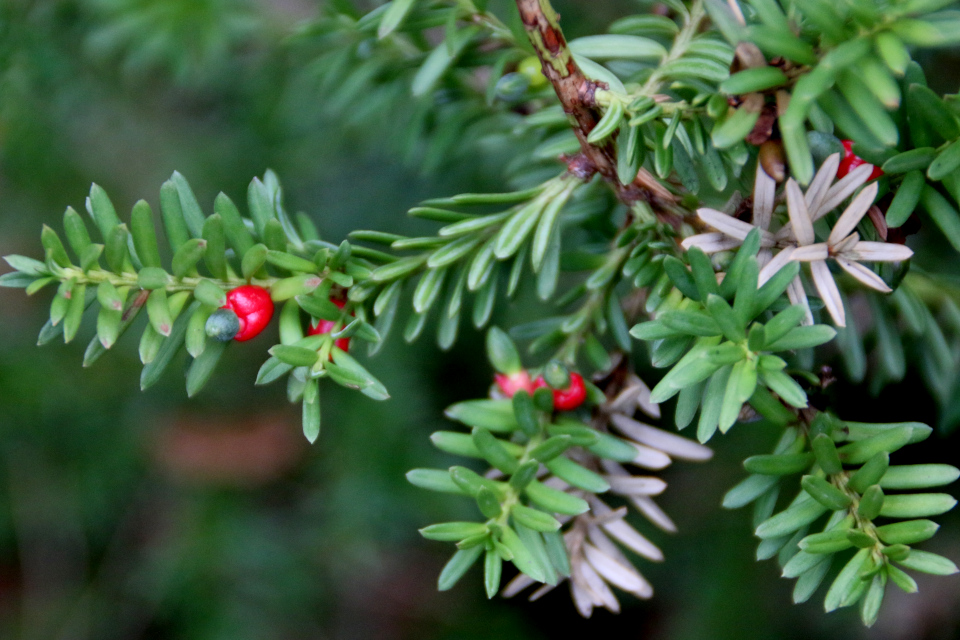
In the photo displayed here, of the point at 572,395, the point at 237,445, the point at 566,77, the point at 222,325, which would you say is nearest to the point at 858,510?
the point at 572,395

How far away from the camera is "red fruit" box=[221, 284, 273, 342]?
645mm

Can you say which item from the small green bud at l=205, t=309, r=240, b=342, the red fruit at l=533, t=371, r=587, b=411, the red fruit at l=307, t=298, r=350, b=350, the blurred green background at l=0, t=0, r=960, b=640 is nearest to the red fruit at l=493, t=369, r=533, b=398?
the red fruit at l=533, t=371, r=587, b=411

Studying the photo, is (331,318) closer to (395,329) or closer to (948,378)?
(948,378)

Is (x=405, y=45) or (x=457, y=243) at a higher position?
(x=405, y=45)

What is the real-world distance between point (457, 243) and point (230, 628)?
141cm

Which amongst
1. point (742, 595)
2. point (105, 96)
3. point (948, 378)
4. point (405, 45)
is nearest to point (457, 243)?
point (405, 45)

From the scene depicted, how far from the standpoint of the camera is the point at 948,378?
3.03 ft

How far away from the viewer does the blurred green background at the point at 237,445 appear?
4.47ft

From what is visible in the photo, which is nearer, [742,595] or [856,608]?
[856,608]

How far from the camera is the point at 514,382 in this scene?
2.50ft

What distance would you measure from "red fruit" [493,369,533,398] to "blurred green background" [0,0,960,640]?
2.14ft

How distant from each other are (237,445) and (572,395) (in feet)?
5.50

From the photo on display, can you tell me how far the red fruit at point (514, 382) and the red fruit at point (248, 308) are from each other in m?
0.26

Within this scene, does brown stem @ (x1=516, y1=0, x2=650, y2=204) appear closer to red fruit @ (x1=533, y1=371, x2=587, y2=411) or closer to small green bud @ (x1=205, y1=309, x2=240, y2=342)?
red fruit @ (x1=533, y1=371, x2=587, y2=411)
